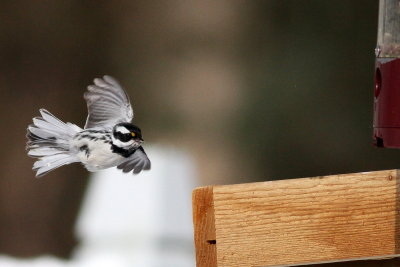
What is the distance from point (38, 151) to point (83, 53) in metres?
0.30

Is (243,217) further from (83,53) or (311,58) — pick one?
(311,58)

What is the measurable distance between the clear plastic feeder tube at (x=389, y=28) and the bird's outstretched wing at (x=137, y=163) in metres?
0.95

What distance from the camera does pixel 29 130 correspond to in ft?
7.82

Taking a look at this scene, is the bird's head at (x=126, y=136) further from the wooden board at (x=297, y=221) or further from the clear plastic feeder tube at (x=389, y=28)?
the wooden board at (x=297, y=221)

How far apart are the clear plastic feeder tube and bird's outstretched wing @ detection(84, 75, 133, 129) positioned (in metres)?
0.88

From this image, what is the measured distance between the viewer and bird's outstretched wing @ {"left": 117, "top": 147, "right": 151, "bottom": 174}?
90.5 inches

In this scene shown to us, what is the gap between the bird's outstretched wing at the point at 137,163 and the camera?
2.30m

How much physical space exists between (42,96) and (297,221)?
5.25 ft

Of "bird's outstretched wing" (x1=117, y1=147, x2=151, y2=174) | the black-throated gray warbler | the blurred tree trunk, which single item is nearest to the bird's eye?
the black-throated gray warbler

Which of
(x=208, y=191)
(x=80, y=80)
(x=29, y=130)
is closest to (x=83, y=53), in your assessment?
(x=80, y=80)

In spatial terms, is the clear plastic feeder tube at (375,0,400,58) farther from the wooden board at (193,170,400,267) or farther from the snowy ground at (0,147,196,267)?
the snowy ground at (0,147,196,267)

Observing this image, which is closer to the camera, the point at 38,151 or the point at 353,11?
the point at 38,151

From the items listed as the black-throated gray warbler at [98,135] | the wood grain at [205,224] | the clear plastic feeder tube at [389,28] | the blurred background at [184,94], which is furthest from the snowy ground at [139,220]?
the wood grain at [205,224]

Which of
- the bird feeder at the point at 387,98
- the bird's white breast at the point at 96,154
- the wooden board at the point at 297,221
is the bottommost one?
the wooden board at the point at 297,221
